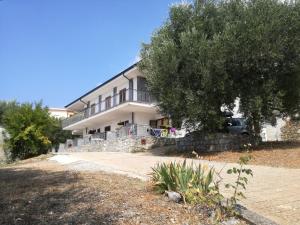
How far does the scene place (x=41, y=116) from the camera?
31453mm

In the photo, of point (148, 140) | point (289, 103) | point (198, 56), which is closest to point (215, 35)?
point (198, 56)

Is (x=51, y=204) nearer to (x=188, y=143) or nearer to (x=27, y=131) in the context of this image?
(x=188, y=143)

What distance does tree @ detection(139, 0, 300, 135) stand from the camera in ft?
61.2

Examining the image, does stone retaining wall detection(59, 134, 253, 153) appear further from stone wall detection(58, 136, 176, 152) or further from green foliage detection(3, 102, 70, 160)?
green foliage detection(3, 102, 70, 160)

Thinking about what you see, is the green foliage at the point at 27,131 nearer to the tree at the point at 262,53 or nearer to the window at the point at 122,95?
the window at the point at 122,95

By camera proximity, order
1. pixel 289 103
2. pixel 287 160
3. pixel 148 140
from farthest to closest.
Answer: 1. pixel 148 140
2. pixel 289 103
3. pixel 287 160

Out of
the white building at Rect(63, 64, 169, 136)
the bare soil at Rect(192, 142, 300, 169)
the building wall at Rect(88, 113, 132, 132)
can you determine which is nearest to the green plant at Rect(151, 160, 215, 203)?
the bare soil at Rect(192, 142, 300, 169)

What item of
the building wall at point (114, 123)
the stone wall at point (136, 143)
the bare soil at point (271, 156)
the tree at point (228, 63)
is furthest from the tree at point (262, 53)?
the building wall at point (114, 123)

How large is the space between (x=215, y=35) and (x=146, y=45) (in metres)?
5.83

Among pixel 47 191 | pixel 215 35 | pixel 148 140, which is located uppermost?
pixel 215 35

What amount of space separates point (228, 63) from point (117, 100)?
781 inches

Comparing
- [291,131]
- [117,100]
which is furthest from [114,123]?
[291,131]

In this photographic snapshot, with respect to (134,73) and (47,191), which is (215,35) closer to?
(47,191)

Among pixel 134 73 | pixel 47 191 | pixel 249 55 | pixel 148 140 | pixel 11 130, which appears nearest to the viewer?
pixel 47 191
